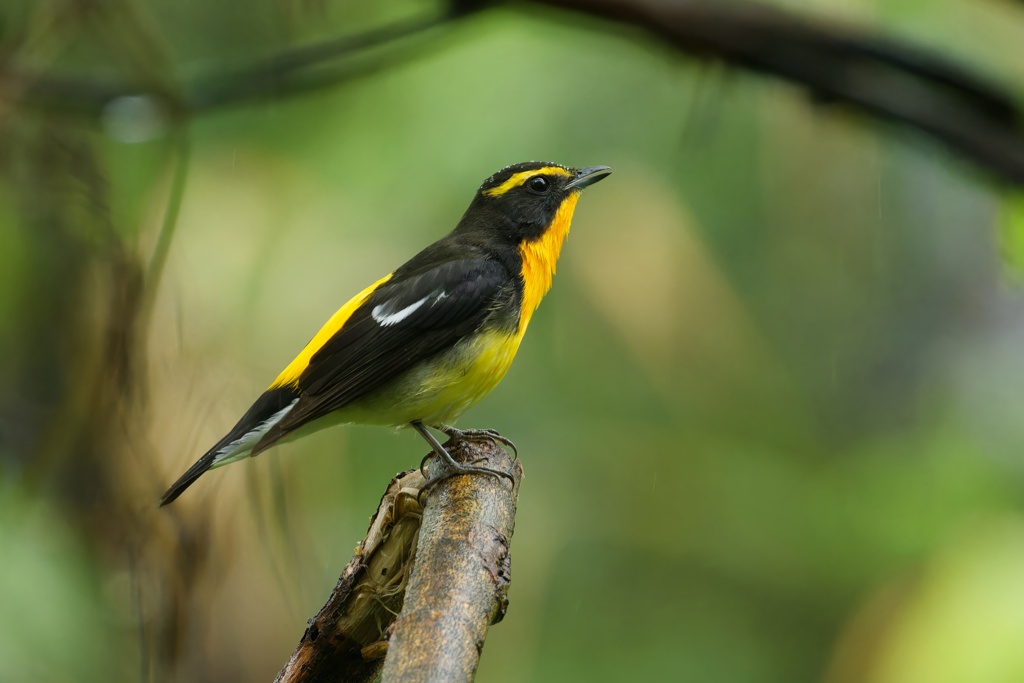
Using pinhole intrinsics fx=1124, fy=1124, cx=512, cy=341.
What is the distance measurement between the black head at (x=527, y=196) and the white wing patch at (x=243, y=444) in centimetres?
116

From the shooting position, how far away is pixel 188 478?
327 centimetres

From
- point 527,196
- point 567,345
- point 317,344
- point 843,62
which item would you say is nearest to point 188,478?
point 317,344

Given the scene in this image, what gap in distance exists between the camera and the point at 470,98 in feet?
18.2

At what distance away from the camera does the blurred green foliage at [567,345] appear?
3727 mm

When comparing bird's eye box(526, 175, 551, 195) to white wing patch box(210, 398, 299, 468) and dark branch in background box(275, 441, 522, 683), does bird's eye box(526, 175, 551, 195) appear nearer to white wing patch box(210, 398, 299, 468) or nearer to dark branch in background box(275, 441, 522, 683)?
white wing patch box(210, 398, 299, 468)

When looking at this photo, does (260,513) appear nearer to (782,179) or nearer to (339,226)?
(339,226)

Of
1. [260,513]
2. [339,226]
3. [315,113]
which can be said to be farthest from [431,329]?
[315,113]

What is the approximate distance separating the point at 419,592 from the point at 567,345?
397 cm

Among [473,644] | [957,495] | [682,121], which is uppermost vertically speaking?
[682,121]

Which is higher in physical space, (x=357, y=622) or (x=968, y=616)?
(x=357, y=622)

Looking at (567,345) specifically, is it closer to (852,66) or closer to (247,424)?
(247,424)

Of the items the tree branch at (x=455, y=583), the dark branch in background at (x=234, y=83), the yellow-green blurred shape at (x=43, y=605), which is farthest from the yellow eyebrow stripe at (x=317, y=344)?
the tree branch at (x=455, y=583)

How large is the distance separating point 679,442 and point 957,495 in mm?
1703

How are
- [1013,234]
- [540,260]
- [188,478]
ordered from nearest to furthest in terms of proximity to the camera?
[1013,234] → [188,478] → [540,260]
